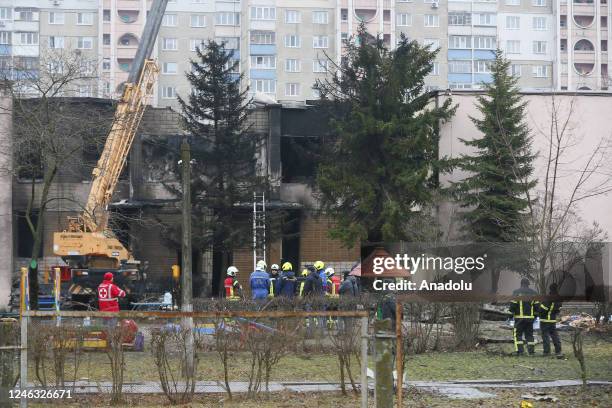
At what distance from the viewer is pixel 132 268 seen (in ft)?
105

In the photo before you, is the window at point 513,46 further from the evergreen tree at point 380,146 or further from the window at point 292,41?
the evergreen tree at point 380,146

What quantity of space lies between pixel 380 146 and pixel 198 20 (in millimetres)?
57143

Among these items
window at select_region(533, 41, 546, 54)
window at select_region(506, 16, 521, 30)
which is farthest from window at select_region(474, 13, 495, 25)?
window at select_region(533, 41, 546, 54)

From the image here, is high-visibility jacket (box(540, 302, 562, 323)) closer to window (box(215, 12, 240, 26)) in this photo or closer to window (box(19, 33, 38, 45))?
window (box(215, 12, 240, 26))

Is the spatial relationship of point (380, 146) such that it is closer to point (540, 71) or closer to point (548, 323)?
point (548, 323)

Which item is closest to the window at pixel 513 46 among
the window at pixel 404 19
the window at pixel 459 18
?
the window at pixel 459 18

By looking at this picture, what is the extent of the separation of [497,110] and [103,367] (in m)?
23.7

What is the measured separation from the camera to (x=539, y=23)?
308 ft

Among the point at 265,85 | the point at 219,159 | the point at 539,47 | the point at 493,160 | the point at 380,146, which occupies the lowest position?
the point at 493,160

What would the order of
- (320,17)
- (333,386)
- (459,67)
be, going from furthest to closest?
(459,67), (320,17), (333,386)

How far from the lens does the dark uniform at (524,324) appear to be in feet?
60.1

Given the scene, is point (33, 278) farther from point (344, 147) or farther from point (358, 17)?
point (358, 17)

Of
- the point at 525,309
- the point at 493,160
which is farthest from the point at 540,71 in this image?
the point at 525,309

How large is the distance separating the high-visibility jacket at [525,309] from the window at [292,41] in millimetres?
73152
